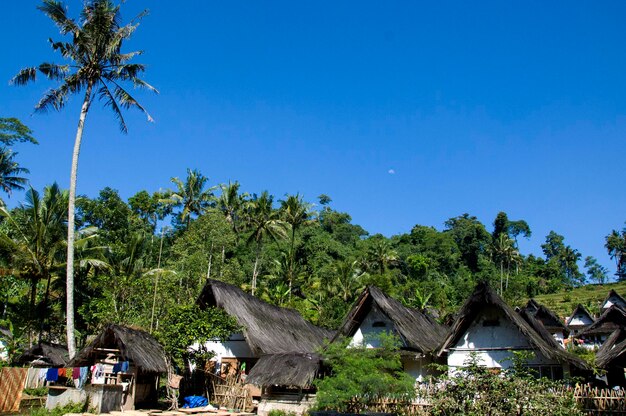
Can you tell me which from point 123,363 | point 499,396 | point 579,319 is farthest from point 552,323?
point 499,396

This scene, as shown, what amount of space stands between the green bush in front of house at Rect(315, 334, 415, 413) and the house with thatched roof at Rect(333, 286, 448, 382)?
2382 mm

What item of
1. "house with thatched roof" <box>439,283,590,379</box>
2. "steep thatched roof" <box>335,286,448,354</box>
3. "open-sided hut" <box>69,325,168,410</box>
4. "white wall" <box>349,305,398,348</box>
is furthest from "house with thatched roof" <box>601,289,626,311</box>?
"open-sided hut" <box>69,325,168,410</box>

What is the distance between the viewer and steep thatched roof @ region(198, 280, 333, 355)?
2366cm

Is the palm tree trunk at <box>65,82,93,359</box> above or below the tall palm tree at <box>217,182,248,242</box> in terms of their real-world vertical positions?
below

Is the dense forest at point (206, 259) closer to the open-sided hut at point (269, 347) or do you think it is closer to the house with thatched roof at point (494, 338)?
the open-sided hut at point (269, 347)

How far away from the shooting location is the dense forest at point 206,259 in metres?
30.6

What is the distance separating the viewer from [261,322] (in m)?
25.7

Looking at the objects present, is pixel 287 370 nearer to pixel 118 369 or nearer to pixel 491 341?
pixel 118 369

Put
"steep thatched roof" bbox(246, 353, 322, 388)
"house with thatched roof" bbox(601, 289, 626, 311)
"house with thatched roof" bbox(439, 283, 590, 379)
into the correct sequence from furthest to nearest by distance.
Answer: "house with thatched roof" bbox(601, 289, 626, 311) < "steep thatched roof" bbox(246, 353, 322, 388) < "house with thatched roof" bbox(439, 283, 590, 379)

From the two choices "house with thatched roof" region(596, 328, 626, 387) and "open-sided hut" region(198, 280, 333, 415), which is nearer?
"house with thatched roof" region(596, 328, 626, 387)

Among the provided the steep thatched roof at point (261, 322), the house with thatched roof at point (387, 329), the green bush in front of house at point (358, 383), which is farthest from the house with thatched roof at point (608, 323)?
the green bush in front of house at point (358, 383)

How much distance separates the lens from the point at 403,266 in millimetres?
72438

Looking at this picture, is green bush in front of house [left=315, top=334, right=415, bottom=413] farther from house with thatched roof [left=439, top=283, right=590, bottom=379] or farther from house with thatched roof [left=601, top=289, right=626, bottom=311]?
house with thatched roof [left=601, top=289, right=626, bottom=311]

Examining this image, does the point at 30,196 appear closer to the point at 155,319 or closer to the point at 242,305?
the point at 155,319
